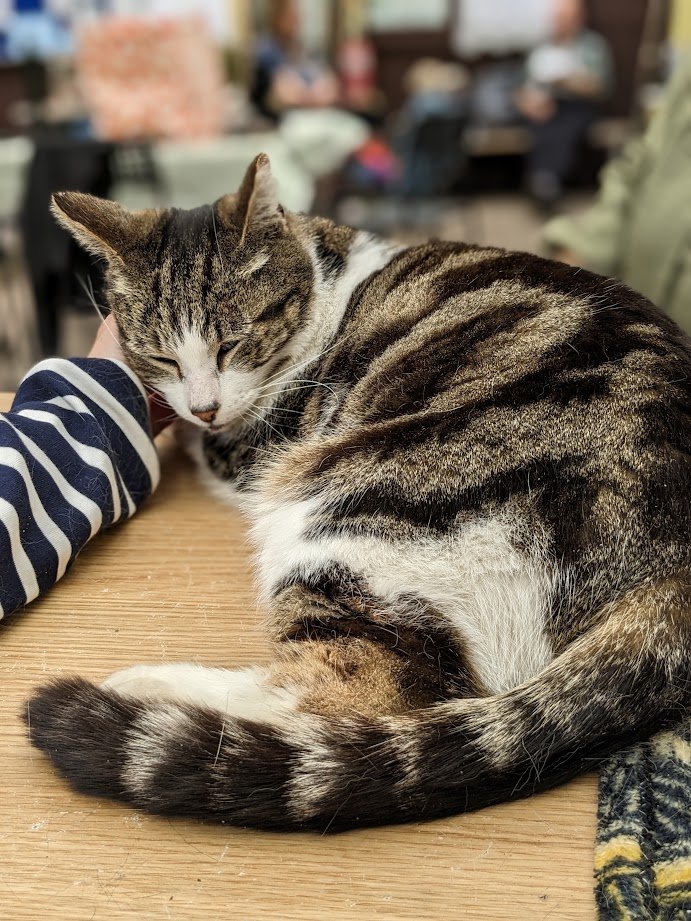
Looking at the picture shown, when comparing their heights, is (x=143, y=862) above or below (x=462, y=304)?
below

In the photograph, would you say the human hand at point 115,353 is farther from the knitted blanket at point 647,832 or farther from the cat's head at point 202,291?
the knitted blanket at point 647,832

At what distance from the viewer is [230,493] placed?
1.31 meters

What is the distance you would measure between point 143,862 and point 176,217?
94 cm

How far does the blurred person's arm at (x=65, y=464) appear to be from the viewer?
1.02 m

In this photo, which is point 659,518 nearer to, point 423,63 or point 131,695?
point 131,695

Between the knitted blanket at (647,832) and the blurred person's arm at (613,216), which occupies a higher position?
the blurred person's arm at (613,216)

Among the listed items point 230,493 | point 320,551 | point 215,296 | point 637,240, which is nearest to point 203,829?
point 320,551

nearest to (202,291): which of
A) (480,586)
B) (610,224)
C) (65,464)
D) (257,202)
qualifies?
(257,202)

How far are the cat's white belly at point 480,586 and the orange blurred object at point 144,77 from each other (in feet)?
9.58

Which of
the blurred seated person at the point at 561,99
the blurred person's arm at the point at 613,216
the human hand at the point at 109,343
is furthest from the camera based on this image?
the blurred seated person at the point at 561,99

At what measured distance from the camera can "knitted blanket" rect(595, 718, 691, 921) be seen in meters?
0.67

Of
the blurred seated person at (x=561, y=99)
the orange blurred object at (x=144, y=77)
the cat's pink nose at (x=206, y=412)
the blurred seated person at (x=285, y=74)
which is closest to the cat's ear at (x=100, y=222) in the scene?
the cat's pink nose at (x=206, y=412)

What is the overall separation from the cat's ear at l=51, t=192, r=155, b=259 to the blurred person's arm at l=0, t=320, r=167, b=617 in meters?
0.15

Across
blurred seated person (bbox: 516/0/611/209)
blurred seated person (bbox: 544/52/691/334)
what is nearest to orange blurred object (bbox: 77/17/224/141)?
blurred seated person (bbox: 544/52/691/334)
